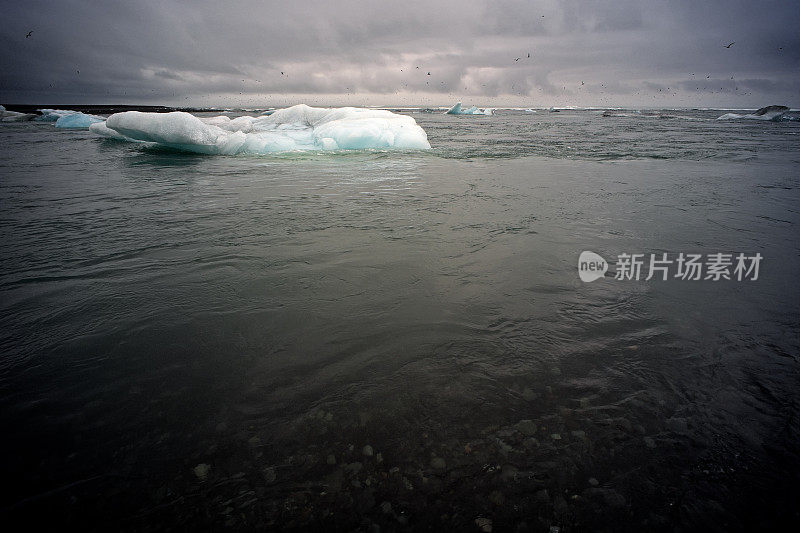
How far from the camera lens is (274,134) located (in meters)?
15.5

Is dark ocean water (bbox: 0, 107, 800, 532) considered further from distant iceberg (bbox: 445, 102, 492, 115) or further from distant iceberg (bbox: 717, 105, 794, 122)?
distant iceberg (bbox: 445, 102, 492, 115)

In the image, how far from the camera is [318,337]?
273 centimetres

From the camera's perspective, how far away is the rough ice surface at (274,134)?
40.2ft

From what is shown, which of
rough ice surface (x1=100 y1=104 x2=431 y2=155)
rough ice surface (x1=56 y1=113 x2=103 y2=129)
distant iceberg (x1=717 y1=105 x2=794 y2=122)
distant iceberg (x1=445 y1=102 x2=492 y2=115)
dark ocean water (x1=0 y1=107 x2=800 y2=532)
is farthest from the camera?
distant iceberg (x1=445 y1=102 x2=492 y2=115)

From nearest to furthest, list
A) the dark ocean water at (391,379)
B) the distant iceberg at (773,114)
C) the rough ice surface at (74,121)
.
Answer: the dark ocean water at (391,379)
the rough ice surface at (74,121)
the distant iceberg at (773,114)

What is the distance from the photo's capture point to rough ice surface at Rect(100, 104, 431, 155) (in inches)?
483

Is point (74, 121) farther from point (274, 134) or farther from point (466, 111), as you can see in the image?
point (466, 111)

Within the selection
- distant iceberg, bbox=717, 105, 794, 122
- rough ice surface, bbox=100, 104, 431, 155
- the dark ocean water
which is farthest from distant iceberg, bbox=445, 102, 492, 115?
the dark ocean water

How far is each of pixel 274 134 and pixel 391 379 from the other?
15.7 meters

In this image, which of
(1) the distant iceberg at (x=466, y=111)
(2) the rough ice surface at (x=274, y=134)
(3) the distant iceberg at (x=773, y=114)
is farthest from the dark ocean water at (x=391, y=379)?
(1) the distant iceberg at (x=466, y=111)

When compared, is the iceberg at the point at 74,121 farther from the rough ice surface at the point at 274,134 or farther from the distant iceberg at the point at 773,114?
the distant iceberg at the point at 773,114

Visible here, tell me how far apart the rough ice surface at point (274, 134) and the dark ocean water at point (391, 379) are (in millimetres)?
8181

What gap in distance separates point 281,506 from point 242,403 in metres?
0.69

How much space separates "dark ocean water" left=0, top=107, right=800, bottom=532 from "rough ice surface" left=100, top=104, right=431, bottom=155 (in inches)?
322
